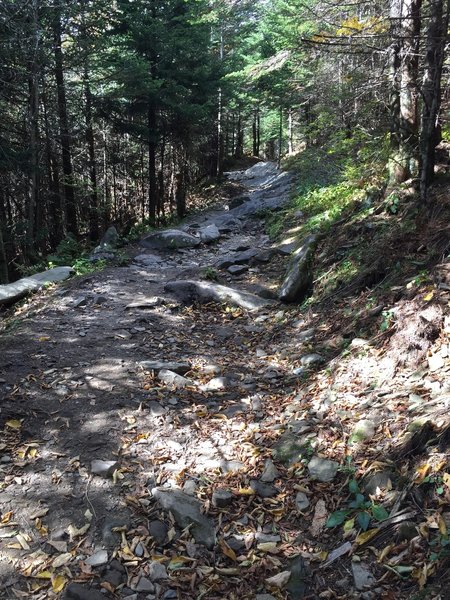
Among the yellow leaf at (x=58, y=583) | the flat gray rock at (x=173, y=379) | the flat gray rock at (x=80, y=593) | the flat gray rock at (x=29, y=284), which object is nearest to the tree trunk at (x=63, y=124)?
the flat gray rock at (x=29, y=284)

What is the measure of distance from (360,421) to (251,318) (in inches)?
150

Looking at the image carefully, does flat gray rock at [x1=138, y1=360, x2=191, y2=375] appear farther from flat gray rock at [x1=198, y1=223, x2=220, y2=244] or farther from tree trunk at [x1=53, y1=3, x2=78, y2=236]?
tree trunk at [x1=53, y1=3, x2=78, y2=236]

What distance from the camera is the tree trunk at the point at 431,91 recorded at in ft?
17.2

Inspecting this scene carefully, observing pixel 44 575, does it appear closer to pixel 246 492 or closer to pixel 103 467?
pixel 103 467

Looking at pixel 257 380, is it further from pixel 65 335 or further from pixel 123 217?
pixel 123 217

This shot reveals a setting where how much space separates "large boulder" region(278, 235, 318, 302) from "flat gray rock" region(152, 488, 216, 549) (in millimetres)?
4694

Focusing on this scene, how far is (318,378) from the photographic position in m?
5.01

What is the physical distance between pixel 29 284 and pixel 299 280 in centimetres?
576

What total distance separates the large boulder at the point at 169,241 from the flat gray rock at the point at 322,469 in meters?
9.97

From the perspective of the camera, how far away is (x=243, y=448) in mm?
4188

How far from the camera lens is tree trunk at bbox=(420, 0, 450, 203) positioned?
17.2 feet

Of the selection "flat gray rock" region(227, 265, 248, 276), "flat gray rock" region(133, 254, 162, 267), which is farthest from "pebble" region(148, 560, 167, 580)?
"flat gray rock" region(133, 254, 162, 267)

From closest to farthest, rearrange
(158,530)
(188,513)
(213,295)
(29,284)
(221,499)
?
1. (158,530)
2. (188,513)
3. (221,499)
4. (213,295)
5. (29,284)

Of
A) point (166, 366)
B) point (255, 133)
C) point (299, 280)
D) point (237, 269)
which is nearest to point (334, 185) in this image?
point (237, 269)
